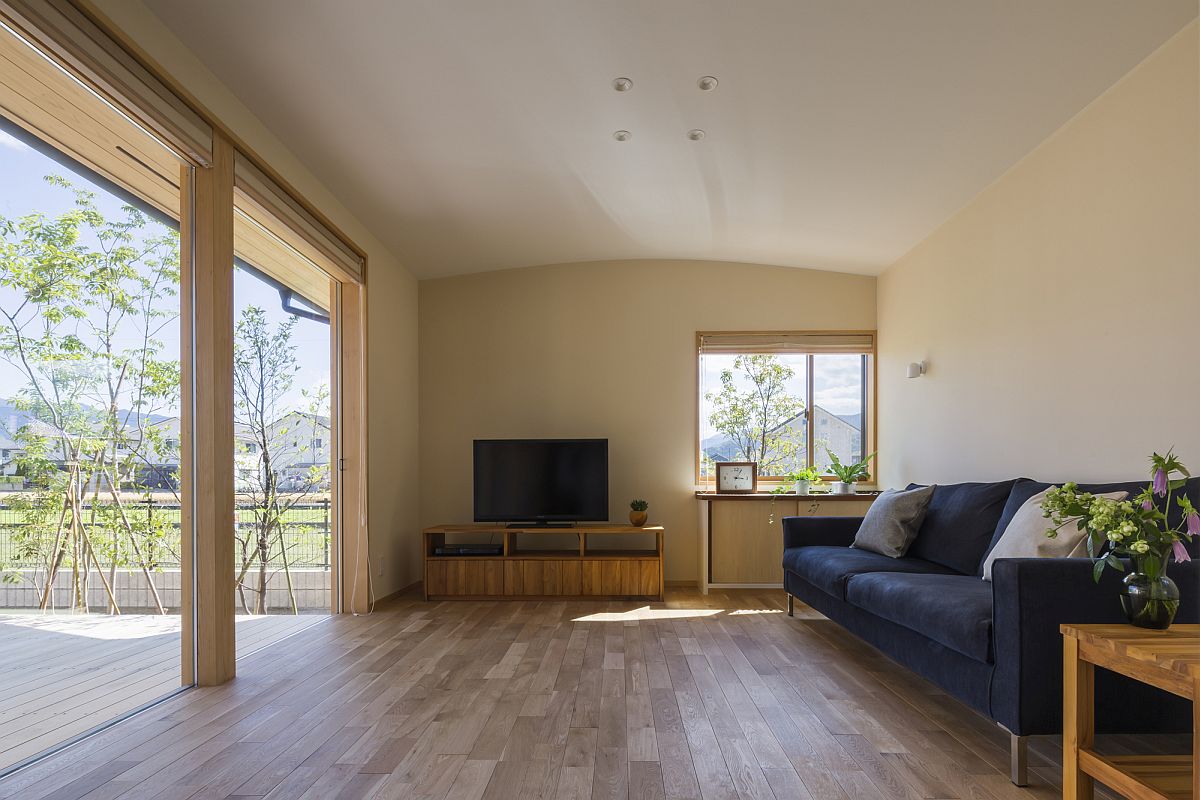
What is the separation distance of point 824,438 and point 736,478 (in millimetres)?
911

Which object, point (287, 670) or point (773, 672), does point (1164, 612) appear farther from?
point (287, 670)

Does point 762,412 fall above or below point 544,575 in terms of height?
above

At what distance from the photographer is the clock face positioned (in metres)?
5.90

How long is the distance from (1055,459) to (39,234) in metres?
4.14

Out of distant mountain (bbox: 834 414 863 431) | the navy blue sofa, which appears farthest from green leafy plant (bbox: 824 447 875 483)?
the navy blue sofa

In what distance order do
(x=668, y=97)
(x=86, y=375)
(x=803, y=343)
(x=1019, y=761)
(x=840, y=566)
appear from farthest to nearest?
(x=803, y=343) < (x=840, y=566) < (x=668, y=97) < (x=86, y=375) < (x=1019, y=761)

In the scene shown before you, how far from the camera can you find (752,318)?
6246 millimetres

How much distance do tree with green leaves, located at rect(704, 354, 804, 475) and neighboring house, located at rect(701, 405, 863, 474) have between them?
0.02m

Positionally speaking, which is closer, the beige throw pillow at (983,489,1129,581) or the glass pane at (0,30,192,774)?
the glass pane at (0,30,192,774)

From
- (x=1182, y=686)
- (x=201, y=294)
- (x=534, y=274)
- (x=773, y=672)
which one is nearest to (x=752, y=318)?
(x=534, y=274)

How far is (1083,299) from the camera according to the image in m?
3.37

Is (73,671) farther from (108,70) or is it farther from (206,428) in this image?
(108,70)

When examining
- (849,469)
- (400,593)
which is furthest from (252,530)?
(849,469)

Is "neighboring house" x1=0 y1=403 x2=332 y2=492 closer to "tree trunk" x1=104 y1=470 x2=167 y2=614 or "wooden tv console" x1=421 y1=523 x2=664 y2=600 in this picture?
"tree trunk" x1=104 y1=470 x2=167 y2=614
